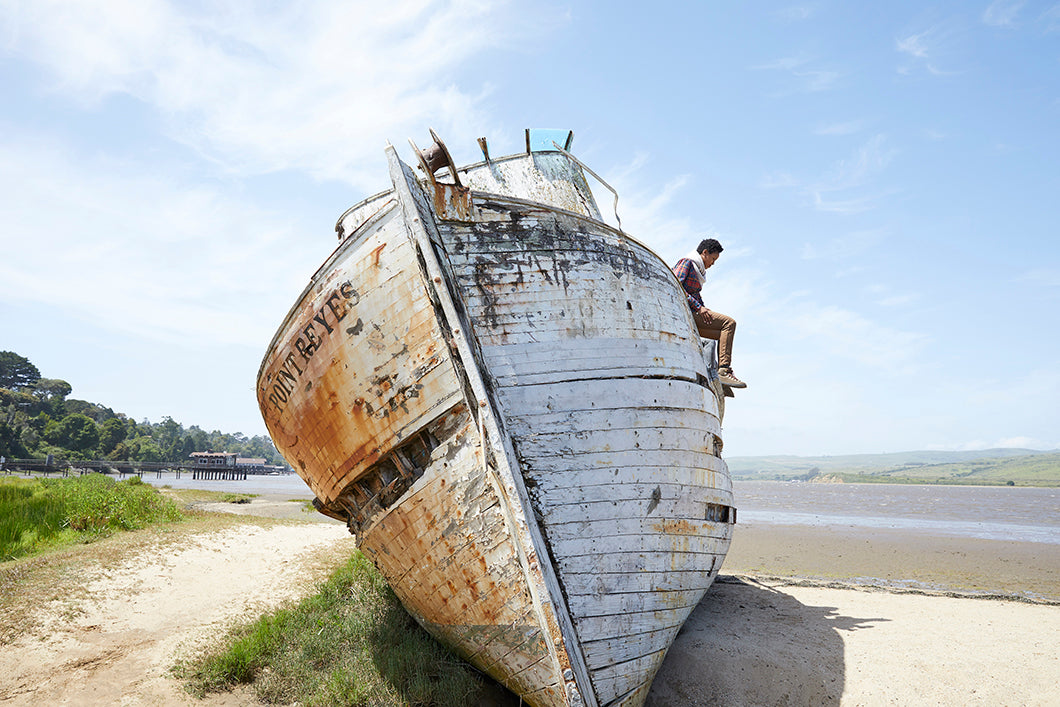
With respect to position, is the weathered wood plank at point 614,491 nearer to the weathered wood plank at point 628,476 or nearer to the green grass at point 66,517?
the weathered wood plank at point 628,476

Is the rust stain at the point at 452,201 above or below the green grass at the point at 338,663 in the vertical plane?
above

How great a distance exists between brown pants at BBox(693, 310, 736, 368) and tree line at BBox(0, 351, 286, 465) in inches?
2144

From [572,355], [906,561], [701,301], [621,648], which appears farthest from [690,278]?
[906,561]

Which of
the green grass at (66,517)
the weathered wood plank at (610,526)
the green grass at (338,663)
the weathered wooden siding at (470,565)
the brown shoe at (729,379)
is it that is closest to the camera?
the weathered wooden siding at (470,565)

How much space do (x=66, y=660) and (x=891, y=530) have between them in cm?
1792

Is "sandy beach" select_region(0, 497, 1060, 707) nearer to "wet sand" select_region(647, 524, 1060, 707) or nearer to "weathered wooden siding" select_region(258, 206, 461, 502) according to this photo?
"wet sand" select_region(647, 524, 1060, 707)

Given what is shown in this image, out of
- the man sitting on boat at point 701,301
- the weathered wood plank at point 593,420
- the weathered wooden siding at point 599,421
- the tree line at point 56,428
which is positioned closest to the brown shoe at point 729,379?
the man sitting on boat at point 701,301

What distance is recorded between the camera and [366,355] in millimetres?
3797

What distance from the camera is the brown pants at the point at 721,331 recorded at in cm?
626

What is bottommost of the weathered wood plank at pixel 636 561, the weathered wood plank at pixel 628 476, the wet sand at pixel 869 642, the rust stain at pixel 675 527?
the wet sand at pixel 869 642

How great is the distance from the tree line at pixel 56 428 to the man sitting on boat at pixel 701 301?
54.5 m

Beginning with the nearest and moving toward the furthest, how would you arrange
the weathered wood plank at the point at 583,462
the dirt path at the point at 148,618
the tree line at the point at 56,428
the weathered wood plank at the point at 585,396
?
the weathered wood plank at the point at 583,462 < the weathered wood plank at the point at 585,396 < the dirt path at the point at 148,618 < the tree line at the point at 56,428

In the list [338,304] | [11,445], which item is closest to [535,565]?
[338,304]

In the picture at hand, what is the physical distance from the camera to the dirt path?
4344 millimetres
